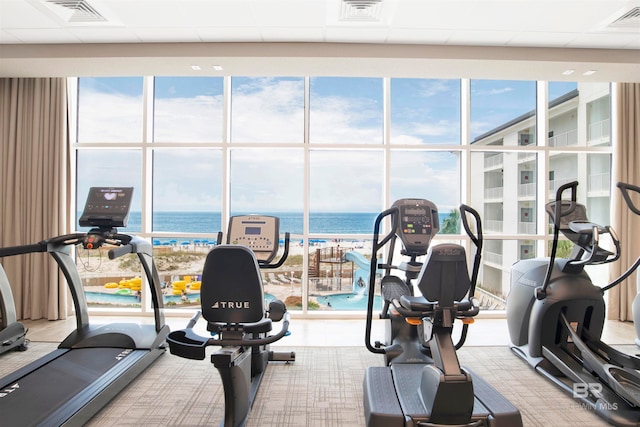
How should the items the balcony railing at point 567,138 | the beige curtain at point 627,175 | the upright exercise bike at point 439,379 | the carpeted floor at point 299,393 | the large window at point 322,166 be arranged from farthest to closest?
the balcony railing at point 567,138, the large window at point 322,166, the beige curtain at point 627,175, the carpeted floor at point 299,393, the upright exercise bike at point 439,379

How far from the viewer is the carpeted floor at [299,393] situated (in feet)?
7.89

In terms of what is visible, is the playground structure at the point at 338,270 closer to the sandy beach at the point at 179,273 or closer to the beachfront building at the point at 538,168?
the sandy beach at the point at 179,273

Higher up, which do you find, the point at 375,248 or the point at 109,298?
the point at 375,248

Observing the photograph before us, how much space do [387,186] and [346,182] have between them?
0.76 metres

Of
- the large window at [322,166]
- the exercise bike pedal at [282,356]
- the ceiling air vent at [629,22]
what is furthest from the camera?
the large window at [322,166]

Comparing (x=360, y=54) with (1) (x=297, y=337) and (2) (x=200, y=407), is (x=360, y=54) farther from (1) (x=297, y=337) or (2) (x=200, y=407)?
(2) (x=200, y=407)

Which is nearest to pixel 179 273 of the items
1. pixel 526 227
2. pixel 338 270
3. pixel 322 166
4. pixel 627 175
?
pixel 338 270

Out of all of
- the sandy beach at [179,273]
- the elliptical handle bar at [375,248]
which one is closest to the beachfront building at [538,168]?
the sandy beach at [179,273]

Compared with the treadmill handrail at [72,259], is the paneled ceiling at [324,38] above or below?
above

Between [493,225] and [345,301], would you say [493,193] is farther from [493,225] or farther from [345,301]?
[345,301]

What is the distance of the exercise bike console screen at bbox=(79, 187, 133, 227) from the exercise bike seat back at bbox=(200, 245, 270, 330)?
4.65 ft

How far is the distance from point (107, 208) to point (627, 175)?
234 inches

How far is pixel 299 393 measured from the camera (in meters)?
2.75

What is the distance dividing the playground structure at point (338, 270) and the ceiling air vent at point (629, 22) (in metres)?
3.55
